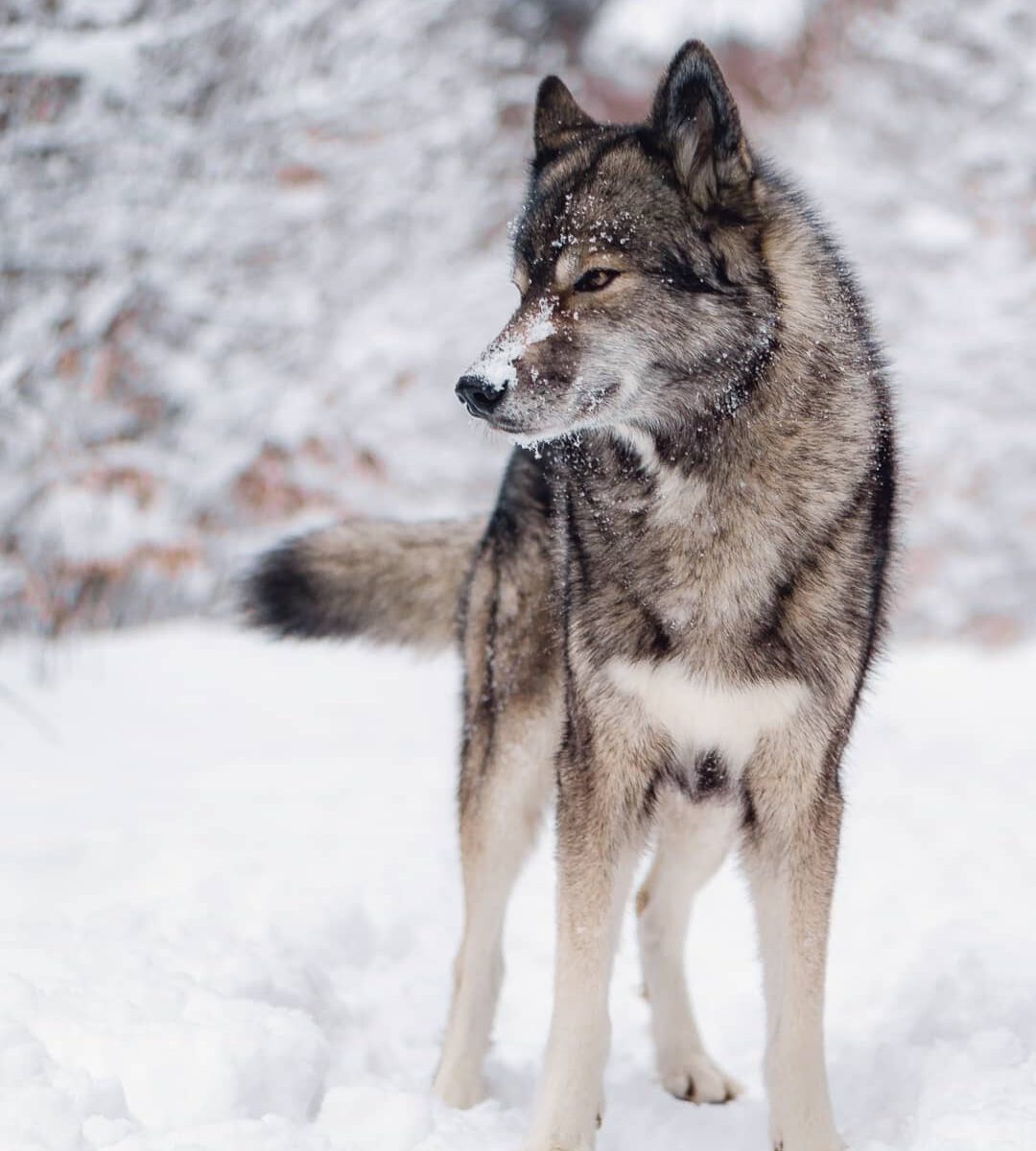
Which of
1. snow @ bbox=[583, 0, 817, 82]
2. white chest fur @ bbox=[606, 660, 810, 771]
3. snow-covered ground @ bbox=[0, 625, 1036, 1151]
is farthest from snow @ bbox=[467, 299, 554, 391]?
snow @ bbox=[583, 0, 817, 82]

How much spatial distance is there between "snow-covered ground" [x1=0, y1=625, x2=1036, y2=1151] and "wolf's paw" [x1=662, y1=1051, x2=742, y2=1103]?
1.8 inches

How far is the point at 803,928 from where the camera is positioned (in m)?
2.31

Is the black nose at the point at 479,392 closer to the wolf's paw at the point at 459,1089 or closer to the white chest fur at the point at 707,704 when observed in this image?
the white chest fur at the point at 707,704

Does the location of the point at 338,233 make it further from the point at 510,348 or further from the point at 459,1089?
the point at 459,1089

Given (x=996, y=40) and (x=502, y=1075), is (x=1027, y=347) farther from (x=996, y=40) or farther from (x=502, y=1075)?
(x=502, y=1075)

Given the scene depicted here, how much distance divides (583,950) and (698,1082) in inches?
24.9

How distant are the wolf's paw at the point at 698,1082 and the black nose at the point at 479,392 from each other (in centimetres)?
152

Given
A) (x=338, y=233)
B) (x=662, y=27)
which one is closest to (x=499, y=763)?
(x=338, y=233)

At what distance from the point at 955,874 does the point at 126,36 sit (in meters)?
4.24

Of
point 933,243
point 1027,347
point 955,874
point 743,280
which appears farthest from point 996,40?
point 743,280

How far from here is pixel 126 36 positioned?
5.00 m

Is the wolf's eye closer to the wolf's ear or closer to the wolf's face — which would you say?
the wolf's face

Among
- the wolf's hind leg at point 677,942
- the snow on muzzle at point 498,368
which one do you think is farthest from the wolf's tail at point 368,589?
the snow on muzzle at point 498,368

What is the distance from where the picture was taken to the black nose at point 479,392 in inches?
84.3
